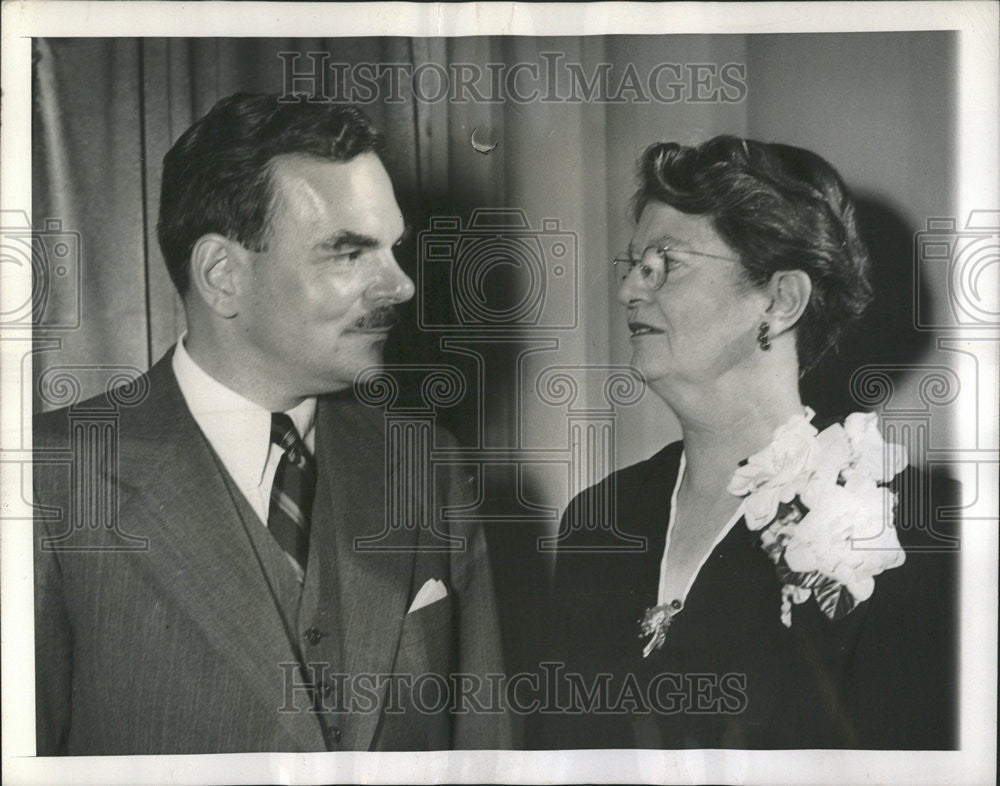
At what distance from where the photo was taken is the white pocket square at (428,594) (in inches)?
55.1

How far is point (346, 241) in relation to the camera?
4.51 feet

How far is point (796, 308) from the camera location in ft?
4.57

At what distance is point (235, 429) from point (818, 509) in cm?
88

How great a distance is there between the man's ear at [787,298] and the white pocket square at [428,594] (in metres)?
0.63

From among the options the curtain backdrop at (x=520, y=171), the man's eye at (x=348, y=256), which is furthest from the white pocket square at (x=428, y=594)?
the man's eye at (x=348, y=256)

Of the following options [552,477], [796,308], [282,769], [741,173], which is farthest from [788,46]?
[282,769]

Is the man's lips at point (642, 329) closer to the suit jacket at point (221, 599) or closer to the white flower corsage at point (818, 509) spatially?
the white flower corsage at point (818, 509)

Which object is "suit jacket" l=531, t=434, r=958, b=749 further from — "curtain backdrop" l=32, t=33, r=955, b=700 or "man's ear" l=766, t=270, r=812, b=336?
"man's ear" l=766, t=270, r=812, b=336

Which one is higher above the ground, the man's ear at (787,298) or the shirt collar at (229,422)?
the man's ear at (787,298)

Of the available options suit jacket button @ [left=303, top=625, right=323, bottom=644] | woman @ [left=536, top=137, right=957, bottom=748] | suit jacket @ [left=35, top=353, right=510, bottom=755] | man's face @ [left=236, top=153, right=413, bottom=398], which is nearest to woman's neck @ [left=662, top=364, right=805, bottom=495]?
woman @ [left=536, top=137, right=957, bottom=748]

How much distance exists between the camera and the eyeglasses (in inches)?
54.6

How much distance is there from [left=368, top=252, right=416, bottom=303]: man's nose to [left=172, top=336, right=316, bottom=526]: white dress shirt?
25 cm

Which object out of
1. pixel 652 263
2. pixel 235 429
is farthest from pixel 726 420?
pixel 235 429

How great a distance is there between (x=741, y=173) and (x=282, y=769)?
113 centimetres
